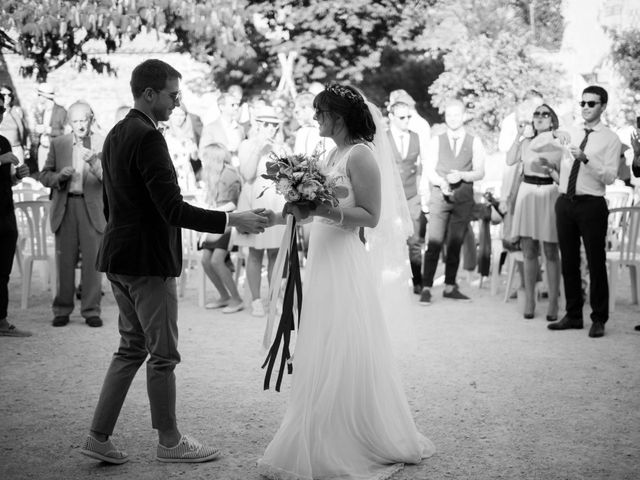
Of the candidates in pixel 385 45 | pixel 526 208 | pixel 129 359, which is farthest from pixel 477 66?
pixel 129 359

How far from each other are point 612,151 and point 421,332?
8.34ft

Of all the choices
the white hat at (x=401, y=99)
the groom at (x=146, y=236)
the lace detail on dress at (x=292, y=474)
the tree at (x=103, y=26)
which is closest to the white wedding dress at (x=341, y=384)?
the lace detail on dress at (x=292, y=474)

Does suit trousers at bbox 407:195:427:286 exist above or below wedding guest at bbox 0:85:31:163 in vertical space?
below

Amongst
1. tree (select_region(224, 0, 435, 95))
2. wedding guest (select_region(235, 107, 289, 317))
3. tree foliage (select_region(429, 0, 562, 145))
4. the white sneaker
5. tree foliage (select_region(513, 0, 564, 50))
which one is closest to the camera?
wedding guest (select_region(235, 107, 289, 317))

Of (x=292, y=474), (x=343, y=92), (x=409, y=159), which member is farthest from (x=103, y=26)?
(x=292, y=474)

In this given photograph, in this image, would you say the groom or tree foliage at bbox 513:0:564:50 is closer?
the groom

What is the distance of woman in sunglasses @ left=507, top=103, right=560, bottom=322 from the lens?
839cm

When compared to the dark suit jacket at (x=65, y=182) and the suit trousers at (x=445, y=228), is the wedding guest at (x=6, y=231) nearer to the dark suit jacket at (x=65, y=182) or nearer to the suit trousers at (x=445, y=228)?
the dark suit jacket at (x=65, y=182)

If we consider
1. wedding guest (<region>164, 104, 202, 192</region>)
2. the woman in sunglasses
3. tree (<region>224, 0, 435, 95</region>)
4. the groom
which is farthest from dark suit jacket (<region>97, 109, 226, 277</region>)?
tree (<region>224, 0, 435, 95</region>)

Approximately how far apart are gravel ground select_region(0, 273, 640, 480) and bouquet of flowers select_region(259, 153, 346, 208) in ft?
5.00

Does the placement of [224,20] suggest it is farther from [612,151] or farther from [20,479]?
[20,479]

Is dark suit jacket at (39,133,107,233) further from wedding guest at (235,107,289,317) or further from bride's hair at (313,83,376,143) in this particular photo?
bride's hair at (313,83,376,143)

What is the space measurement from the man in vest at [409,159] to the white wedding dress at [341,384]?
556cm

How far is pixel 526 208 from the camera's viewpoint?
8.55m
